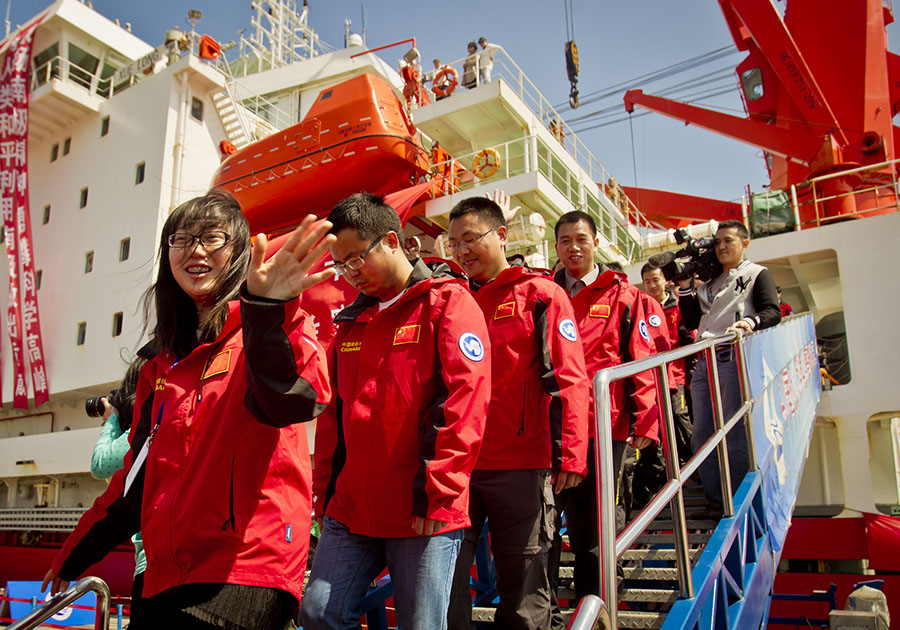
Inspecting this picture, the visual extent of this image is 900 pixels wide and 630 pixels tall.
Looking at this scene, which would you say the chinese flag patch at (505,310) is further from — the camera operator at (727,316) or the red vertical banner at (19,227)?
the red vertical banner at (19,227)

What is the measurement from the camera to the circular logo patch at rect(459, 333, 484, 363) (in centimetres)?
185

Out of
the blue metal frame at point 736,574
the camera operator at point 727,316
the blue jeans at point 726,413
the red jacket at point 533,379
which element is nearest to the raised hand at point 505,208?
the red jacket at point 533,379

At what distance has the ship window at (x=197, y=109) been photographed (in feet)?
38.8

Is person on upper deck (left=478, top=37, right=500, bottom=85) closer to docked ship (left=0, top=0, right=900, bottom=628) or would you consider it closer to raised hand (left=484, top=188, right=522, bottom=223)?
docked ship (left=0, top=0, right=900, bottom=628)

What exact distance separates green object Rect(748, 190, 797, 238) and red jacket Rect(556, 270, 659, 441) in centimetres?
549

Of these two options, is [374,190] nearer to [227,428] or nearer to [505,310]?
[505,310]

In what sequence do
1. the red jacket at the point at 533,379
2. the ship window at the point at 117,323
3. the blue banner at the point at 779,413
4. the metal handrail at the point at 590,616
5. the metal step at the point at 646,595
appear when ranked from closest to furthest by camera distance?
the metal handrail at the point at 590,616, the red jacket at the point at 533,379, the metal step at the point at 646,595, the blue banner at the point at 779,413, the ship window at the point at 117,323

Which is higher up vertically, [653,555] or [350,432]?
[350,432]

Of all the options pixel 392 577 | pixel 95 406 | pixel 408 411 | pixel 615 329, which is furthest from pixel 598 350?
pixel 95 406

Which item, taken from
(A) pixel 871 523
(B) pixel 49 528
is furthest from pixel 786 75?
(B) pixel 49 528

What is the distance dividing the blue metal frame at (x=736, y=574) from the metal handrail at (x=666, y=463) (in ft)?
0.30

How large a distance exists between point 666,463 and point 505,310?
784 millimetres

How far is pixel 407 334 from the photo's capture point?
6.29 feet

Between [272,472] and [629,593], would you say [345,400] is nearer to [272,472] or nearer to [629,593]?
[272,472]
